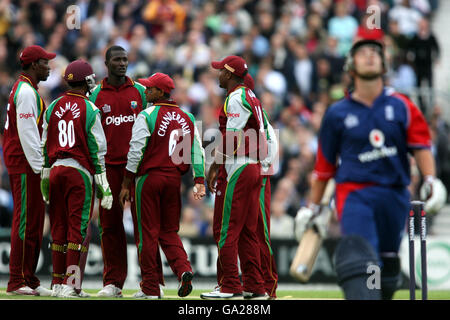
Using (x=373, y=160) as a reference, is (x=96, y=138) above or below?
above

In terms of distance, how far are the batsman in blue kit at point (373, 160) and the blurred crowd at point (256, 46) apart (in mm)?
9163

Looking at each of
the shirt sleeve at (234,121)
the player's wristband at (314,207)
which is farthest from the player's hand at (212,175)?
the player's wristband at (314,207)

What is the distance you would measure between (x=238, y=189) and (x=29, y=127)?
2453mm

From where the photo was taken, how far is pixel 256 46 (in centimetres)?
2052

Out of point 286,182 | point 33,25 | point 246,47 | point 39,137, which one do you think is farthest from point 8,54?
point 39,137

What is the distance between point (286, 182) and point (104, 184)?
6931 mm

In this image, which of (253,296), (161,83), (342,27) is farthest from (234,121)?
(342,27)

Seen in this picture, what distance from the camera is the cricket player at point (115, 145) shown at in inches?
432

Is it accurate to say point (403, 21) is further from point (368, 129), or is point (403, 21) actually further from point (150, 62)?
point (368, 129)

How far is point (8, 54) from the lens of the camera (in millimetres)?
19953

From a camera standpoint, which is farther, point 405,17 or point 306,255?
point 405,17

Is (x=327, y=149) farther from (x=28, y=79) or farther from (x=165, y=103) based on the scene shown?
(x=28, y=79)

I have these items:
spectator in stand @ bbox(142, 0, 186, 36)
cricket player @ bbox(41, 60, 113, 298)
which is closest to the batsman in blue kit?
cricket player @ bbox(41, 60, 113, 298)

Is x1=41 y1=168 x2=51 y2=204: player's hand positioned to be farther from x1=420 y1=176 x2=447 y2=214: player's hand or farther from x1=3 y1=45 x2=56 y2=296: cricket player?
x1=420 y1=176 x2=447 y2=214: player's hand
